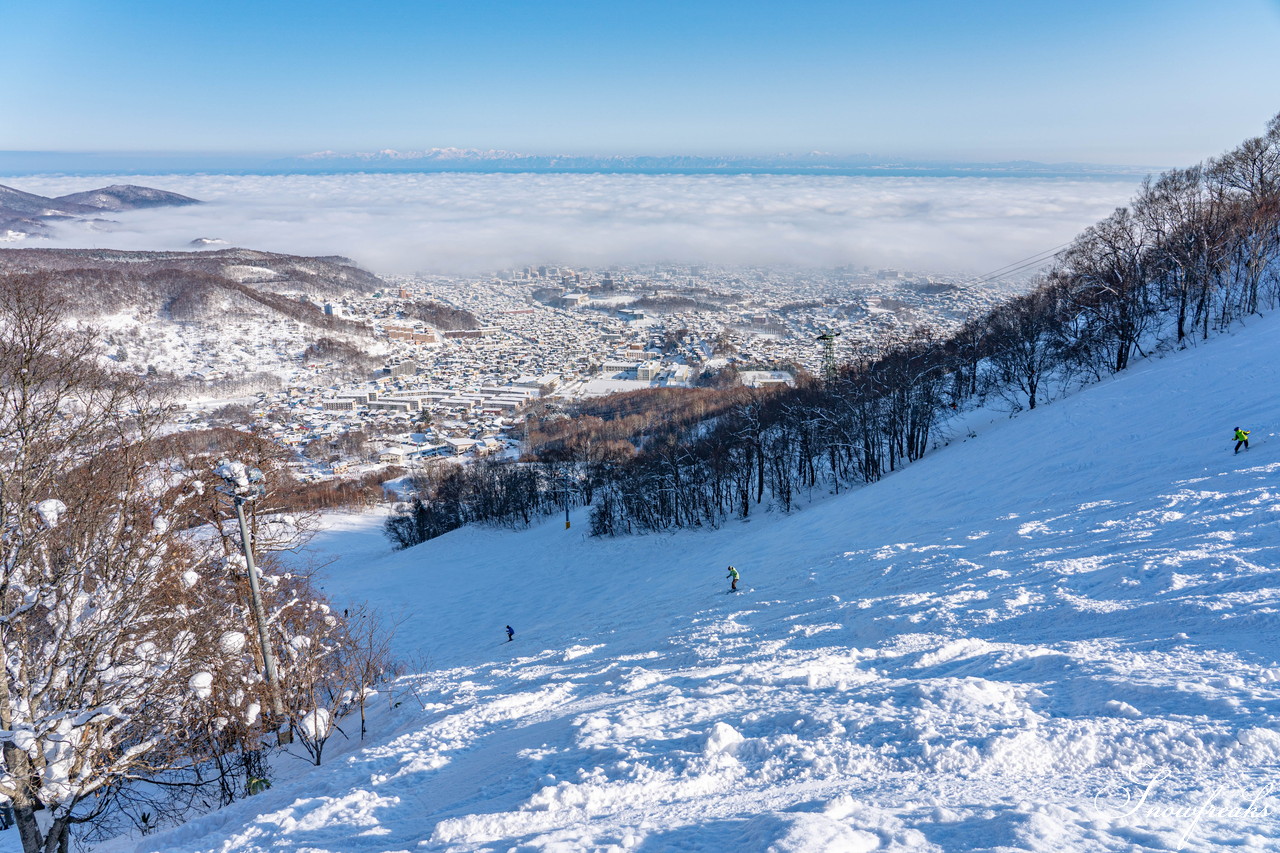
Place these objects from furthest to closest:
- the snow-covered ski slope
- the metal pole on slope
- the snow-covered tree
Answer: the metal pole on slope → the snow-covered tree → the snow-covered ski slope

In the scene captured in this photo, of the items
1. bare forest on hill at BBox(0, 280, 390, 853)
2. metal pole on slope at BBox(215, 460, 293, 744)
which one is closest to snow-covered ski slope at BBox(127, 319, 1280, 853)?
metal pole on slope at BBox(215, 460, 293, 744)

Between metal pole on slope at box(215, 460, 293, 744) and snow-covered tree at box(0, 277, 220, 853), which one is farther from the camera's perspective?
metal pole on slope at box(215, 460, 293, 744)

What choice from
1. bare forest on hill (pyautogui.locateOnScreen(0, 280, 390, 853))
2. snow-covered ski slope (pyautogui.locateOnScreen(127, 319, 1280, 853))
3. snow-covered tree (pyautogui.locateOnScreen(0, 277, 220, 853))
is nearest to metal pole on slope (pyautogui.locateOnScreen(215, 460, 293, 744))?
bare forest on hill (pyautogui.locateOnScreen(0, 280, 390, 853))

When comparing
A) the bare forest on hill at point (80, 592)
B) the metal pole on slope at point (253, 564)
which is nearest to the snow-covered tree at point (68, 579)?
the bare forest on hill at point (80, 592)

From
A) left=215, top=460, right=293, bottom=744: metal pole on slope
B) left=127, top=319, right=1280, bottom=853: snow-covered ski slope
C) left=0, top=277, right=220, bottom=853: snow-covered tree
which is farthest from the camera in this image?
left=215, top=460, right=293, bottom=744: metal pole on slope

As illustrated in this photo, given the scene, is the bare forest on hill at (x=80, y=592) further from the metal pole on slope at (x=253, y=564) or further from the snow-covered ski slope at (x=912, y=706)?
the snow-covered ski slope at (x=912, y=706)

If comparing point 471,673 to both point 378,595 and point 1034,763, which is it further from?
point 378,595

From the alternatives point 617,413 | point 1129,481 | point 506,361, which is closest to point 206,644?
point 1129,481

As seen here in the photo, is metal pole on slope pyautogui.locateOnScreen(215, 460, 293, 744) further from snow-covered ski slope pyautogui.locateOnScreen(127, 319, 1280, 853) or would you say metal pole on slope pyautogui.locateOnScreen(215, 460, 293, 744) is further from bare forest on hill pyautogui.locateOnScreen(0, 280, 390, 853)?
snow-covered ski slope pyautogui.locateOnScreen(127, 319, 1280, 853)
